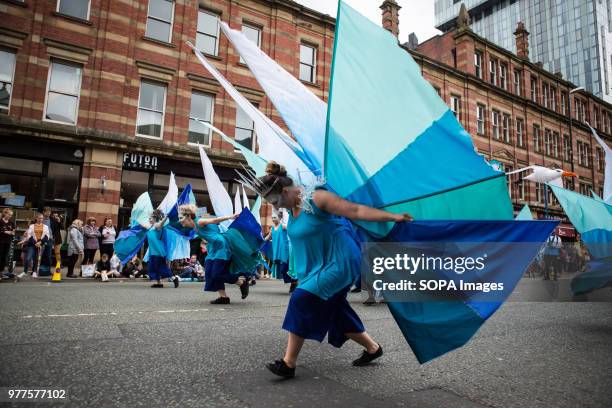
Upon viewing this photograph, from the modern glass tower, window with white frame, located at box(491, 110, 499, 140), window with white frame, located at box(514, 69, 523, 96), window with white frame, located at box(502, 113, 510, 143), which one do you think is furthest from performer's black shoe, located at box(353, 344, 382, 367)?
the modern glass tower

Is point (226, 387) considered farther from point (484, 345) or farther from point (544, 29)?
point (544, 29)

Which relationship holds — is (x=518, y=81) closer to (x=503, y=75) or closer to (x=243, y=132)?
(x=503, y=75)

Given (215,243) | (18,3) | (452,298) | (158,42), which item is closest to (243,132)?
(158,42)

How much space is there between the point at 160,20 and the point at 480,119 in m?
21.7

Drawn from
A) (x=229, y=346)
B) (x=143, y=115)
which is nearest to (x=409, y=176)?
(x=229, y=346)

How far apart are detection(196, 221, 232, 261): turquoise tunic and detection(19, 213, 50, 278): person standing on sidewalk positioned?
6.14 meters

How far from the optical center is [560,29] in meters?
68.4

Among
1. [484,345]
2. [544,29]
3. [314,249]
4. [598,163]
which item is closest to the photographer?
[314,249]

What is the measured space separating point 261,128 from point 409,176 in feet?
6.41

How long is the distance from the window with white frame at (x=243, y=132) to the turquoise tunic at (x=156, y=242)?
9.31m

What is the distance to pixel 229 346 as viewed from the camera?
3.63 meters

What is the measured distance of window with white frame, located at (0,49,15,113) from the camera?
13.9 m

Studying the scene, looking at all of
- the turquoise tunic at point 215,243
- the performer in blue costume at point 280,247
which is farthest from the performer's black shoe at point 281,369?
the performer in blue costume at point 280,247

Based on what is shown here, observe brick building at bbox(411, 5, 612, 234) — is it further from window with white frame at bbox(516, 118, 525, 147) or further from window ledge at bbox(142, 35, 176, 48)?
window ledge at bbox(142, 35, 176, 48)
